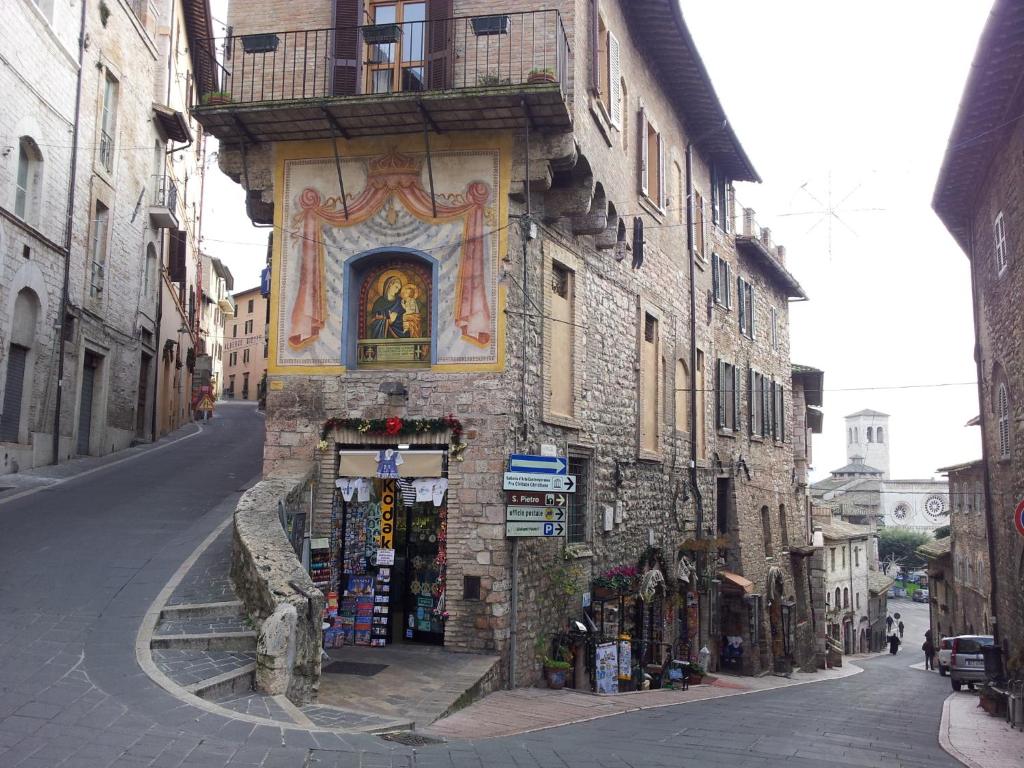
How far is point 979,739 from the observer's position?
37.8ft

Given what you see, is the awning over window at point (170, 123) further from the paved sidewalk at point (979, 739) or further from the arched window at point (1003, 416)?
the paved sidewalk at point (979, 739)

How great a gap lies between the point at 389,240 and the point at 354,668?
562 cm

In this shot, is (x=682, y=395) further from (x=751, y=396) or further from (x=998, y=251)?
(x=998, y=251)

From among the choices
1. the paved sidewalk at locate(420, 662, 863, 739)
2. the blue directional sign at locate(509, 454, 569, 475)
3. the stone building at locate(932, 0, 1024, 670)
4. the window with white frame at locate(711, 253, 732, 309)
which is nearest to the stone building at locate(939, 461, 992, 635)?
the stone building at locate(932, 0, 1024, 670)

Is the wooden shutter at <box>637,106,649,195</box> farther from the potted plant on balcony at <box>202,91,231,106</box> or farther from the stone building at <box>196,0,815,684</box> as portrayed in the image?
the potted plant on balcony at <box>202,91,231,106</box>

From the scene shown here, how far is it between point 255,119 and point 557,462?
20.0ft

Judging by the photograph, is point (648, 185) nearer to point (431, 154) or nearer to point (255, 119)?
point (431, 154)

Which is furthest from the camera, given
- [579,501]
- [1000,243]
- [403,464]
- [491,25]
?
[1000,243]

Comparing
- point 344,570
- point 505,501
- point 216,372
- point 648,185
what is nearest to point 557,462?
point 505,501

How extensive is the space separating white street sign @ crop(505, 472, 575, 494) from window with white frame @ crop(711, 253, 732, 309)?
1163 cm

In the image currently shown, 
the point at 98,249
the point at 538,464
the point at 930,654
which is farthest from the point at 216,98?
the point at 930,654

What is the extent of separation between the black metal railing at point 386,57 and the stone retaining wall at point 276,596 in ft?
18.5

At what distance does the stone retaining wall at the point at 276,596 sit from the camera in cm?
842

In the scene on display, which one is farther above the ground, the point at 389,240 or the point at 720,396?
the point at 389,240
